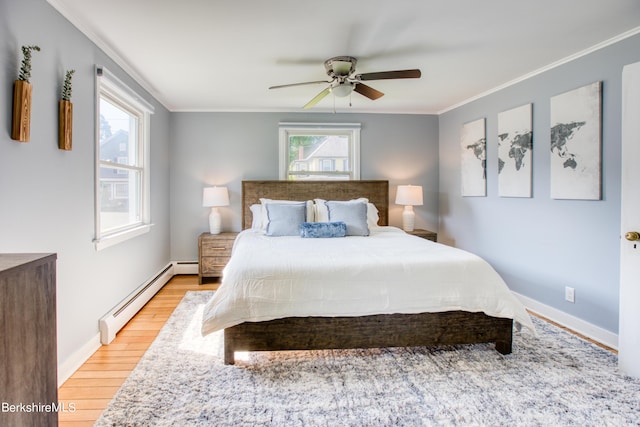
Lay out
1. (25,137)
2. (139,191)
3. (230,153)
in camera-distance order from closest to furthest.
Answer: (25,137) → (139,191) → (230,153)

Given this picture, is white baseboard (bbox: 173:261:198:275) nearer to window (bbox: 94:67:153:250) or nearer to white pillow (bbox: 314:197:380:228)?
window (bbox: 94:67:153:250)

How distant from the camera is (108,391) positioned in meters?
2.02

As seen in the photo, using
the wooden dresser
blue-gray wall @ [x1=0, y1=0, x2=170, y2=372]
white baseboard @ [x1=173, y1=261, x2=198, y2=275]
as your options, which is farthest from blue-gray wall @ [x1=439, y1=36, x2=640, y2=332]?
blue-gray wall @ [x1=0, y1=0, x2=170, y2=372]

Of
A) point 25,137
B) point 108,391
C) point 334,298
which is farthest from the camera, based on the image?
point 334,298

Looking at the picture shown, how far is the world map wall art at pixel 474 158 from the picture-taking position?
4.02m

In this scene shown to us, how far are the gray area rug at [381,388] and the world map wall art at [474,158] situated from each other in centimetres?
200

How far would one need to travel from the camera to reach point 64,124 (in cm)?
211

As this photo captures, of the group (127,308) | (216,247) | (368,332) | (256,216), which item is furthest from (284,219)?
(368,332)

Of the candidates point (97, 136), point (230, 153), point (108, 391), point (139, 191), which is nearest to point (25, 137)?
point (97, 136)

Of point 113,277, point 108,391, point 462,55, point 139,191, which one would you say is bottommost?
point 108,391

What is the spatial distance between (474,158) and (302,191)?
2.22 m

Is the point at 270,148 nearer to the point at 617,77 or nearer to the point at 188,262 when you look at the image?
the point at 188,262

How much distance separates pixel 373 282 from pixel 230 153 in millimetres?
3243

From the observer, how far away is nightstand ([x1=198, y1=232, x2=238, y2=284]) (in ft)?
14.1
